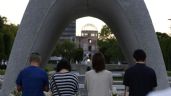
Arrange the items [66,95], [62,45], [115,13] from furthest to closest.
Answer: [62,45], [115,13], [66,95]

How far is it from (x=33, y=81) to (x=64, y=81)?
484mm

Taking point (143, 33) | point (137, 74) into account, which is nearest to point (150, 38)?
point (143, 33)

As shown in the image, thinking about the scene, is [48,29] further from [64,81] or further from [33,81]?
[64,81]

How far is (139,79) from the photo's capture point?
6477mm

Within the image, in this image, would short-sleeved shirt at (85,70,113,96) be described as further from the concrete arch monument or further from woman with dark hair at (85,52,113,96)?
the concrete arch monument

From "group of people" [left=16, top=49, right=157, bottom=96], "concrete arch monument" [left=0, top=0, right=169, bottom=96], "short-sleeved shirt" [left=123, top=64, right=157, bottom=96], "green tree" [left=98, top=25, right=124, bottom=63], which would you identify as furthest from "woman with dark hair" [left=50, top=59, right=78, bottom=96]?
"green tree" [left=98, top=25, right=124, bottom=63]

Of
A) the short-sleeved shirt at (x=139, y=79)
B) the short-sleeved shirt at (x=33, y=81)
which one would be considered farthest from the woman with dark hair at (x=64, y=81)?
the short-sleeved shirt at (x=139, y=79)

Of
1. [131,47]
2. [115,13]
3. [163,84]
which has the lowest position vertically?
[163,84]

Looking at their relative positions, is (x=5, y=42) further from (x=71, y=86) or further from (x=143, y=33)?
(x=71, y=86)

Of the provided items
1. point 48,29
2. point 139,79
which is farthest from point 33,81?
point 48,29

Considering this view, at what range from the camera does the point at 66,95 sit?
6383 mm

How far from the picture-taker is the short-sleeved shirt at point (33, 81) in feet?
21.5

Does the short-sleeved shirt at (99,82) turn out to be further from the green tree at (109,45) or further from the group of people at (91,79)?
the green tree at (109,45)

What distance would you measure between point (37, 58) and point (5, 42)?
1698 inches
